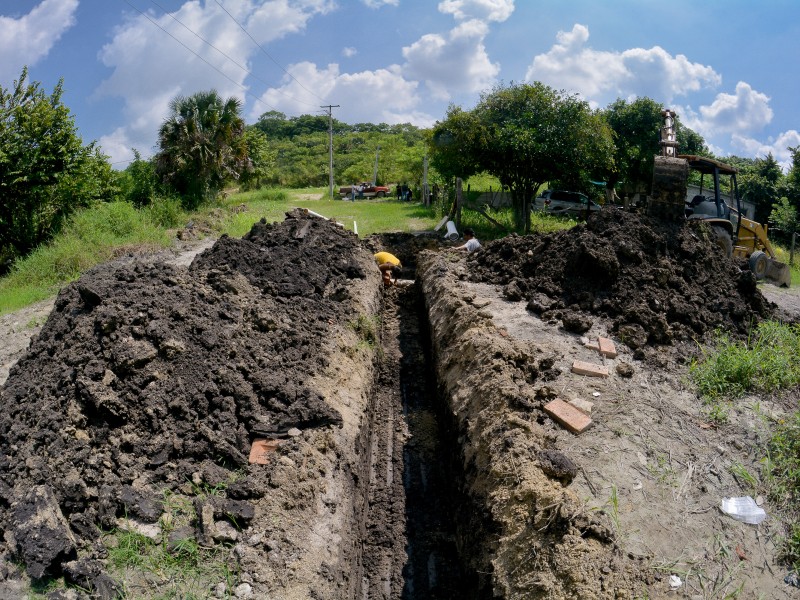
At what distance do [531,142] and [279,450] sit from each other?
11943 millimetres

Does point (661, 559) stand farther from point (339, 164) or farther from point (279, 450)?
point (339, 164)

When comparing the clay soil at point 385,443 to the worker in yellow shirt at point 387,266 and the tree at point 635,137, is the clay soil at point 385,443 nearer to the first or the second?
the worker in yellow shirt at point 387,266

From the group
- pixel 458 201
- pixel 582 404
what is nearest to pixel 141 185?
pixel 458 201

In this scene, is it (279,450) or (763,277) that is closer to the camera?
(279,450)

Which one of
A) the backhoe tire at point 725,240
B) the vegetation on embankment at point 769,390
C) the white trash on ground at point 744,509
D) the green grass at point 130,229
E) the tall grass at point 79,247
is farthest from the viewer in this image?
the green grass at point 130,229

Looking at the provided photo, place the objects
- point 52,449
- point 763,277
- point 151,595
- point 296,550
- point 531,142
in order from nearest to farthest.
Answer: point 151,595 < point 296,550 < point 52,449 < point 763,277 < point 531,142

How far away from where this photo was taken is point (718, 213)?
12.9 m

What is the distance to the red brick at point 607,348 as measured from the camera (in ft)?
22.4

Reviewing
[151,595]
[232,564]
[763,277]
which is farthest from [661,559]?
[763,277]

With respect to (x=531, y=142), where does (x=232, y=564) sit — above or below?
below

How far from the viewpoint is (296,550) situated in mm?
4484

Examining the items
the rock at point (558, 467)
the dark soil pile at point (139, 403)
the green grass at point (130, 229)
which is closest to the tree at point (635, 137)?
the green grass at point (130, 229)

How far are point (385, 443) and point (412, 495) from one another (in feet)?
3.53

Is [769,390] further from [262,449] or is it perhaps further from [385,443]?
[262,449]
